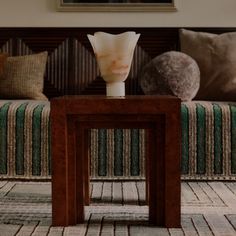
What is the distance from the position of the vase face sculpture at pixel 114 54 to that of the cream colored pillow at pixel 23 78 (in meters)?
1.35

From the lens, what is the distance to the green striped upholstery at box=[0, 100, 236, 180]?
2.74 metres

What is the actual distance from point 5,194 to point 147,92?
3.30ft

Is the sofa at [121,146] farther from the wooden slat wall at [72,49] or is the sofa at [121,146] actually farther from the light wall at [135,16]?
the light wall at [135,16]

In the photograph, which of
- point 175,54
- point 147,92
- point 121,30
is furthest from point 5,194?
point 121,30

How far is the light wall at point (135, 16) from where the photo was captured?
356 centimetres

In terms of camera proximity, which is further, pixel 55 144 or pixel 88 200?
pixel 88 200

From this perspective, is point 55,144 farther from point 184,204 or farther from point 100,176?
point 100,176

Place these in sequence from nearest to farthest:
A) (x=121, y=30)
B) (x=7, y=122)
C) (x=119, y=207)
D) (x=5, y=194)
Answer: (x=119, y=207) < (x=5, y=194) < (x=7, y=122) < (x=121, y=30)

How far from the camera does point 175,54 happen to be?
309cm

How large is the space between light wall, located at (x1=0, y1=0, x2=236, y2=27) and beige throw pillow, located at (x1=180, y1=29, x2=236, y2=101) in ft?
0.55

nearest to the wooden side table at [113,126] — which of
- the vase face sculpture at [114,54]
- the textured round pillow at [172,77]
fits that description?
the vase face sculpture at [114,54]

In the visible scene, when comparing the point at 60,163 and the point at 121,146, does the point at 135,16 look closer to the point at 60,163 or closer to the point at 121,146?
the point at 121,146

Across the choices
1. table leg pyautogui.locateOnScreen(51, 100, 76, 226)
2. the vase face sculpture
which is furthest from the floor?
the vase face sculpture

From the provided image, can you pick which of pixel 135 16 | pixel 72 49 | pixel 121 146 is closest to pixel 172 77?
pixel 121 146
